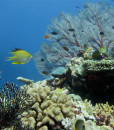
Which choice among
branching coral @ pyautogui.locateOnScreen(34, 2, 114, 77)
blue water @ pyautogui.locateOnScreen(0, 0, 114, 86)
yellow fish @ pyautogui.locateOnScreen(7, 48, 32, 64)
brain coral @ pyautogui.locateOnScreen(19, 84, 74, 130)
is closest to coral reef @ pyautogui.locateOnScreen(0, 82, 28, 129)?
brain coral @ pyautogui.locateOnScreen(19, 84, 74, 130)

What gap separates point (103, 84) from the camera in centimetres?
390

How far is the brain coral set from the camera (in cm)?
253

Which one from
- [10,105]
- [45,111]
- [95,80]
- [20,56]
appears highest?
[20,56]

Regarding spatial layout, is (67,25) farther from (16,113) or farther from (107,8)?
(16,113)

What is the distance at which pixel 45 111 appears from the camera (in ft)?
8.56

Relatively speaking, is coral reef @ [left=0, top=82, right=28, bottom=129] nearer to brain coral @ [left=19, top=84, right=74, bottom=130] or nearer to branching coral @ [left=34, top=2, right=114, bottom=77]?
brain coral @ [left=19, top=84, right=74, bottom=130]

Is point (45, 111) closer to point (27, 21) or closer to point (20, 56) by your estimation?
point (20, 56)

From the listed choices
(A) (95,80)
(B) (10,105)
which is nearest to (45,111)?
(B) (10,105)

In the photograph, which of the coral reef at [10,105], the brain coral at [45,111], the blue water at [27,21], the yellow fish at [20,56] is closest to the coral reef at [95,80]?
the brain coral at [45,111]

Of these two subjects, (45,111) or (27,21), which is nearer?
(45,111)

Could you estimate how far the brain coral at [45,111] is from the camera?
99.5 inches

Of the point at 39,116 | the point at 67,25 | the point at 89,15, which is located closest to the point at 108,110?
the point at 39,116

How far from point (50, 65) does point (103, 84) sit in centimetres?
478

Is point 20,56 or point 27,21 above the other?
point 27,21
